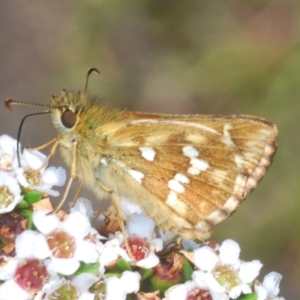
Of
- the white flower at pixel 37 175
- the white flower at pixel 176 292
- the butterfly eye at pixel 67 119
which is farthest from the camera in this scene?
the butterfly eye at pixel 67 119

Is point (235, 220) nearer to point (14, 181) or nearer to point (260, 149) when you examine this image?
point (260, 149)

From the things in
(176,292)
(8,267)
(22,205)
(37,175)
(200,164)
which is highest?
(200,164)

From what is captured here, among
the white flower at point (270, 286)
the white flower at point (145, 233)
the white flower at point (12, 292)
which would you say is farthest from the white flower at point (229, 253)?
the white flower at point (12, 292)

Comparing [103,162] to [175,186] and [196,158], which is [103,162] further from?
[196,158]

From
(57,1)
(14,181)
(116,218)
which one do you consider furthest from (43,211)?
(57,1)

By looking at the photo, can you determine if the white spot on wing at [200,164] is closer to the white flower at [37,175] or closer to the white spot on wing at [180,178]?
the white spot on wing at [180,178]

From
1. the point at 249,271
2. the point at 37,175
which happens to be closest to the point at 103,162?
the point at 37,175

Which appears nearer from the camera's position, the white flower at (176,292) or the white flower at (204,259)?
the white flower at (176,292)
